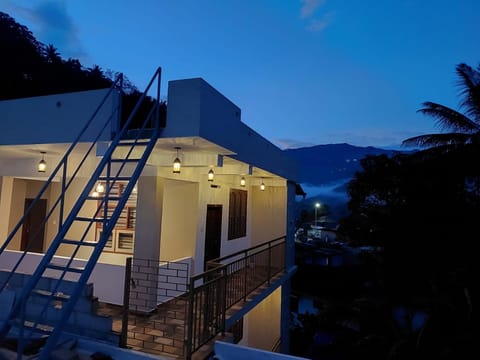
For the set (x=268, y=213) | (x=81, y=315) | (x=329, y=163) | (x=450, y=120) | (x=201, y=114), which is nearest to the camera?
(x=201, y=114)

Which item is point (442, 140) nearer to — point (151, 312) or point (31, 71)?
point (151, 312)

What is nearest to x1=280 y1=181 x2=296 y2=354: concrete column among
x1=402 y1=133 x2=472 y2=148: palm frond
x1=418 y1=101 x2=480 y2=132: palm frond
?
x1=402 y1=133 x2=472 y2=148: palm frond

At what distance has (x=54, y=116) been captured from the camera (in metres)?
5.07

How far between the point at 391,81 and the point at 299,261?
7867cm

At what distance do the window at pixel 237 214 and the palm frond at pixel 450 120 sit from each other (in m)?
7.84

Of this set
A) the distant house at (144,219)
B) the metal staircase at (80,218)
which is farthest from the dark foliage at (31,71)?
the metal staircase at (80,218)

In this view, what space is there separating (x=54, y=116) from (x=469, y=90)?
43.0 ft

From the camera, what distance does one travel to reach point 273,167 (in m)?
8.42

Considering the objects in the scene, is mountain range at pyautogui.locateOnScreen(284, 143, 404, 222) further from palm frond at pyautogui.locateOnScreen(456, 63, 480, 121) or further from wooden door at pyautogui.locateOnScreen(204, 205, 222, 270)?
wooden door at pyautogui.locateOnScreen(204, 205, 222, 270)

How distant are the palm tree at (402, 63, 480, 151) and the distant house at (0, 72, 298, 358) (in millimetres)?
6467

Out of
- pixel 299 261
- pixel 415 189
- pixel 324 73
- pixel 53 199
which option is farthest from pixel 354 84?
pixel 53 199

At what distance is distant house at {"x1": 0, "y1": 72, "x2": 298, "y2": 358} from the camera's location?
4.07 metres

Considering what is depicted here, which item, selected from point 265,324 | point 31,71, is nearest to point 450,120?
point 265,324

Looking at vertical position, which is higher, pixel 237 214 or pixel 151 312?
pixel 237 214
